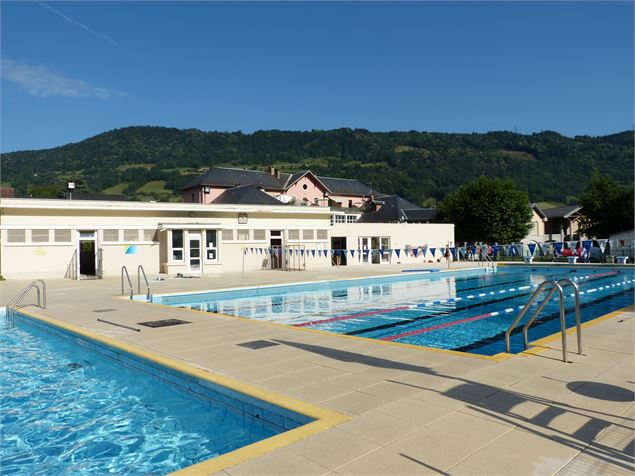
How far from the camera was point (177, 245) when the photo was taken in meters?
23.3

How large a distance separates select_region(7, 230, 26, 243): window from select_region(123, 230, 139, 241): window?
13.5 feet

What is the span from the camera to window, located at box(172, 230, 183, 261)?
76.0 ft

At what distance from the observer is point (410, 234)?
108ft

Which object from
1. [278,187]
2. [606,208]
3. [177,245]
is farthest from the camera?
[278,187]

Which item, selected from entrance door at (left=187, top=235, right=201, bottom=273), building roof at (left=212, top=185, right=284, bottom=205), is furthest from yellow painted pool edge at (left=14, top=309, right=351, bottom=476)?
building roof at (left=212, top=185, right=284, bottom=205)

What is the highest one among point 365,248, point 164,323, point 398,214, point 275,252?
point 398,214

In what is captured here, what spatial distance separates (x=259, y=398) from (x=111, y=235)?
793 inches

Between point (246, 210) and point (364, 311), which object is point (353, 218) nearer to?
point (246, 210)

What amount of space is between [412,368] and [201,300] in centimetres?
1055

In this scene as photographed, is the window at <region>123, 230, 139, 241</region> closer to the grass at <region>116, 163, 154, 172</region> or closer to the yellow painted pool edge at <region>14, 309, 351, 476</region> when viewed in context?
the yellow painted pool edge at <region>14, 309, 351, 476</region>

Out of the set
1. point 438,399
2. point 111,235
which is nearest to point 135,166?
point 111,235

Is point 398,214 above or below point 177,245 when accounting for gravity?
above

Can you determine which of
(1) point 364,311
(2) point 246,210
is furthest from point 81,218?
(1) point 364,311

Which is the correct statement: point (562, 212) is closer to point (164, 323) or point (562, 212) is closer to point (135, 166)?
point (164, 323)
